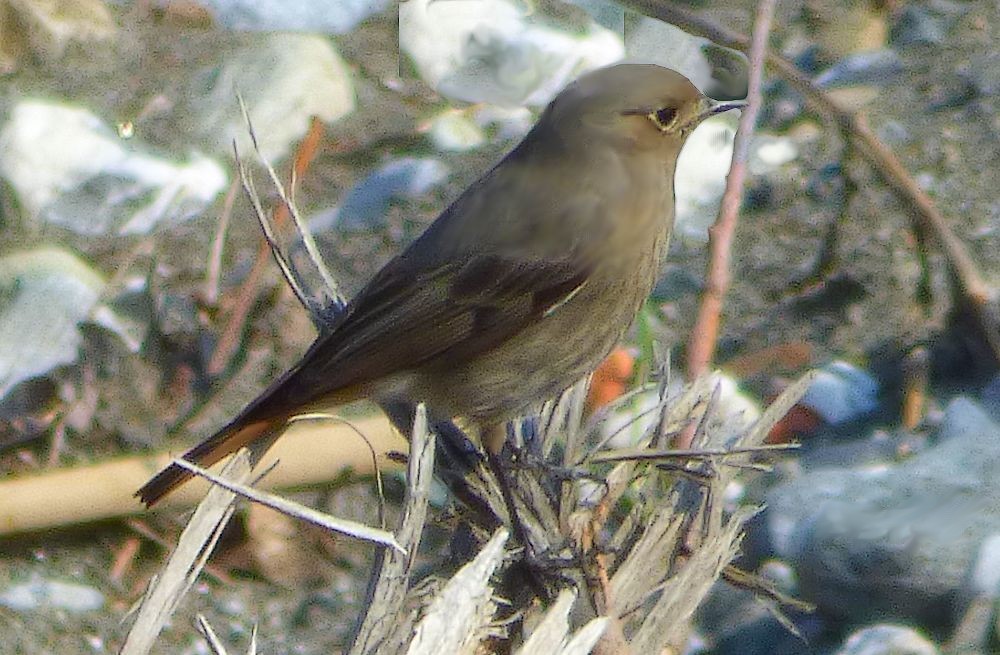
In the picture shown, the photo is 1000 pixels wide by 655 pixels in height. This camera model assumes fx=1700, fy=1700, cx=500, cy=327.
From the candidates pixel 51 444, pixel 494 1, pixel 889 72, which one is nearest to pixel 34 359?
pixel 51 444

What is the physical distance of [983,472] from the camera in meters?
4.21

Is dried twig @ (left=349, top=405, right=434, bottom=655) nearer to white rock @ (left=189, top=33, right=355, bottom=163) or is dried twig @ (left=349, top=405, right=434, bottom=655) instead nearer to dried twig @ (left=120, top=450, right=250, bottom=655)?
dried twig @ (left=120, top=450, right=250, bottom=655)

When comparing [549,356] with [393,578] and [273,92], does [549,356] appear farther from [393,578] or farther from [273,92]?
[273,92]

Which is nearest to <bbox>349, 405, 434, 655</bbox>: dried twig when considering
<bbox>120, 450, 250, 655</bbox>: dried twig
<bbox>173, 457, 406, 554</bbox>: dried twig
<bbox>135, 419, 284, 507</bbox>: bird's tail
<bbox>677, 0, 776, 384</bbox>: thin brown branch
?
<bbox>173, 457, 406, 554</bbox>: dried twig

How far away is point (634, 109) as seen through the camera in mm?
3568

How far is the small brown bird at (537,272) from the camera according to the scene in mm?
3525

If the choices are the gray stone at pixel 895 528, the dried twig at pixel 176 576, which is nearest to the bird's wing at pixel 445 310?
the dried twig at pixel 176 576

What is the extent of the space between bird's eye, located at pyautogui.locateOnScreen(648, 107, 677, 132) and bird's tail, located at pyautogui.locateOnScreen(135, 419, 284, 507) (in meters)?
1.01

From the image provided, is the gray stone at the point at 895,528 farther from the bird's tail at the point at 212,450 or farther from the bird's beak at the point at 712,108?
the bird's tail at the point at 212,450

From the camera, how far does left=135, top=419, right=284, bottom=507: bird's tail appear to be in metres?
3.30

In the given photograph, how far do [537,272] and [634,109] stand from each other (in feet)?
1.31

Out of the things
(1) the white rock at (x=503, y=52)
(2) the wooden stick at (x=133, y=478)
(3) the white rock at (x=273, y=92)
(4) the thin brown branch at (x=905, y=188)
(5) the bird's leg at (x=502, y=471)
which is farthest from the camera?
(1) the white rock at (x=503, y=52)

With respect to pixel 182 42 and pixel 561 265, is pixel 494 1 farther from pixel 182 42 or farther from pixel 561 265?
pixel 561 265

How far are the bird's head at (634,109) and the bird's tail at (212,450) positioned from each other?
91cm
